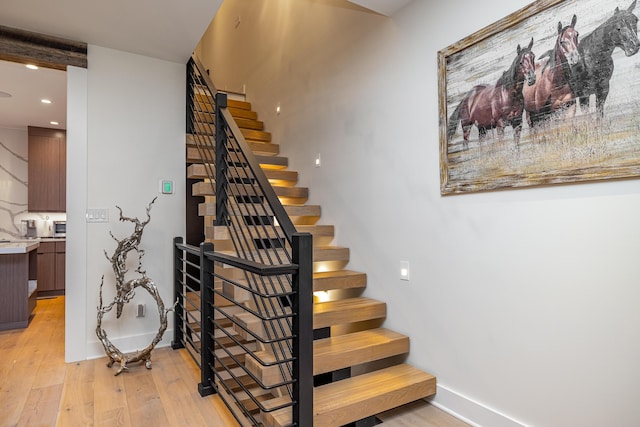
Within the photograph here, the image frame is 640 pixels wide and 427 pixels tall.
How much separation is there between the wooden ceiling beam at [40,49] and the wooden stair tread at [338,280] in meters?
2.63

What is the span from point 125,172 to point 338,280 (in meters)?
2.09

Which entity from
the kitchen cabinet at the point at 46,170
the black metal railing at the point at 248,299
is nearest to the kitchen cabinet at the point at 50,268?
the kitchen cabinet at the point at 46,170

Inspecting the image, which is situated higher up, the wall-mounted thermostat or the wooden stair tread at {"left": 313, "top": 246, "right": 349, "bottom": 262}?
the wall-mounted thermostat

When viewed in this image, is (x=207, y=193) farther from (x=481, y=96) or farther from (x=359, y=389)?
(x=481, y=96)

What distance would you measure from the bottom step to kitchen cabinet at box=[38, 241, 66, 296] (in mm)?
5286

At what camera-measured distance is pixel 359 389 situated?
223 centimetres

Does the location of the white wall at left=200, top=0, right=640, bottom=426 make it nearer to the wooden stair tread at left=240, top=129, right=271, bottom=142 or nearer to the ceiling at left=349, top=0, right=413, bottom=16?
the ceiling at left=349, top=0, right=413, bottom=16

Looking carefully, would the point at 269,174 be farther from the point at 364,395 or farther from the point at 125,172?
the point at 364,395

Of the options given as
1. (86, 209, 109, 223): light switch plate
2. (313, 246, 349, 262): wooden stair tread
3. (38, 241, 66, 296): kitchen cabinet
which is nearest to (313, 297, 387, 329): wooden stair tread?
(313, 246, 349, 262): wooden stair tread

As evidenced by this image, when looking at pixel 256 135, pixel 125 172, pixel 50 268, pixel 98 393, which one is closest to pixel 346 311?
pixel 98 393

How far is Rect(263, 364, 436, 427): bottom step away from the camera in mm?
1972

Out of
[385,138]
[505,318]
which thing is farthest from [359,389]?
[385,138]

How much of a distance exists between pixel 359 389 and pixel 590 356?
117cm

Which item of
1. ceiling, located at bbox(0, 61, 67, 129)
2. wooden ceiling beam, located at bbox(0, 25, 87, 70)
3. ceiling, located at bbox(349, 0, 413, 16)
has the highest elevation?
ceiling, located at bbox(349, 0, 413, 16)
